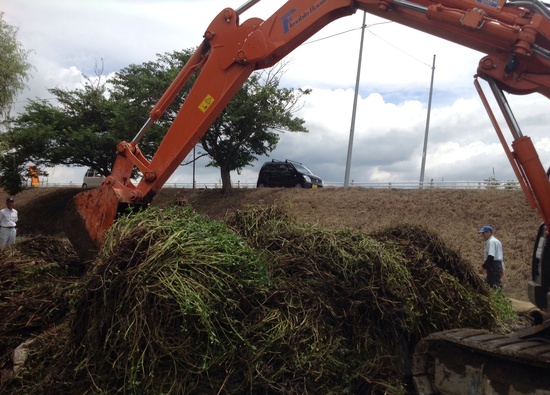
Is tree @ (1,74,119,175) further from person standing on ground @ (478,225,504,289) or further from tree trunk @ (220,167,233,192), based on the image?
person standing on ground @ (478,225,504,289)

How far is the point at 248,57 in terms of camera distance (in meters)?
6.37

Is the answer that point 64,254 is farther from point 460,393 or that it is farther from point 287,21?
point 460,393

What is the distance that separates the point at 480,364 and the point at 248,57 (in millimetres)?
3961

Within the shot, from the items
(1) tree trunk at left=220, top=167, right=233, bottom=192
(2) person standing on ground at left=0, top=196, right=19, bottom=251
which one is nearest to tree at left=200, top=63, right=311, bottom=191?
(1) tree trunk at left=220, top=167, right=233, bottom=192

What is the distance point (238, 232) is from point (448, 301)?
7.32 feet

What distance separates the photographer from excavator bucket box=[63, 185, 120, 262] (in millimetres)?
6133

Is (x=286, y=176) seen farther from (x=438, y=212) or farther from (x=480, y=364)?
(x=480, y=364)

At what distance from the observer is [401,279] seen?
17.3ft

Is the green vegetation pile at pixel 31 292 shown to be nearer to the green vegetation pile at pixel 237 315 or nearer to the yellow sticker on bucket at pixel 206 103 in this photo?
the green vegetation pile at pixel 237 315

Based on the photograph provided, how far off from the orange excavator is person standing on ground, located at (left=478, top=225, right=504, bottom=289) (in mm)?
5023

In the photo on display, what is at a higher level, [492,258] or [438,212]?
[438,212]

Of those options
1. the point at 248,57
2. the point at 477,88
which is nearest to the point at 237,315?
the point at 477,88

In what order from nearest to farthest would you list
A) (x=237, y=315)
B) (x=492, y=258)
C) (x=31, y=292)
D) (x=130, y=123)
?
(x=237, y=315) < (x=31, y=292) < (x=492, y=258) < (x=130, y=123)

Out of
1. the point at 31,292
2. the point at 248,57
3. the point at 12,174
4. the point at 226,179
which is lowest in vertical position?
the point at 31,292
